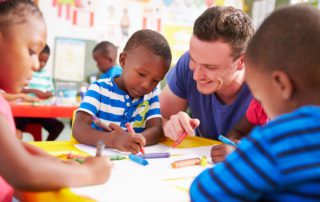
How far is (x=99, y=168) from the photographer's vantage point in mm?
657

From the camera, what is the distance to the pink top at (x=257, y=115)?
41.5 inches

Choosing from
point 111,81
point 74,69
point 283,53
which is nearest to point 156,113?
point 111,81

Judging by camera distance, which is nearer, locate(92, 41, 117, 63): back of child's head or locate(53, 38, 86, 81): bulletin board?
locate(92, 41, 117, 63): back of child's head

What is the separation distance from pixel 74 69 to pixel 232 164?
12.2 feet

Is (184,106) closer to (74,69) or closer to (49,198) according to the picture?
(49,198)

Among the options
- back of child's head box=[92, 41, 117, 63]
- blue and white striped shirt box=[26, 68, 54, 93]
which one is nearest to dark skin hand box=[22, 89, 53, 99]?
blue and white striped shirt box=[26, 68, 54, 93]

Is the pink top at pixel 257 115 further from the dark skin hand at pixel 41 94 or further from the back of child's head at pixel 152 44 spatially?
the dark skin hand at pixel 41 94

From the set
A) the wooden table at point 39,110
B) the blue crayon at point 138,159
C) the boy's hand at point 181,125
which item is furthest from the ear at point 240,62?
the wooden table at point 39,110

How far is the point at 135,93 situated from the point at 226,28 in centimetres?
35

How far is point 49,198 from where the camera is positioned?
1.93ft

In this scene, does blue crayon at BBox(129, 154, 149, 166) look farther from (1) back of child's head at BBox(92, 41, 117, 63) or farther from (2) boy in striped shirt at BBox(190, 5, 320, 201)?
(1) back of child's head at BBox(92, 41, 117, 63)

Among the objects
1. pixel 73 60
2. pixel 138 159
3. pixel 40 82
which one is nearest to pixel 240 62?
pixel 138 159

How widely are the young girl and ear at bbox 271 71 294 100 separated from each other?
33cm

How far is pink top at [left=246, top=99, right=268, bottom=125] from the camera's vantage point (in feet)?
3.46
